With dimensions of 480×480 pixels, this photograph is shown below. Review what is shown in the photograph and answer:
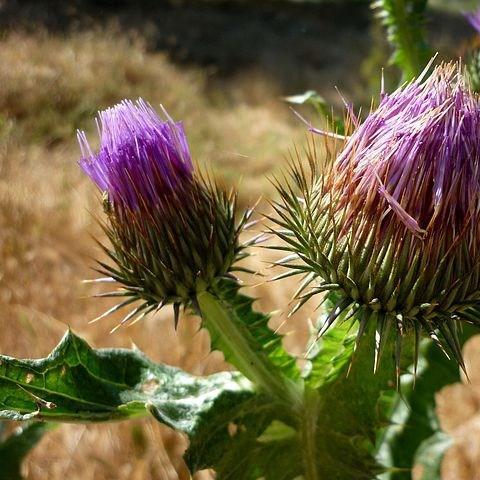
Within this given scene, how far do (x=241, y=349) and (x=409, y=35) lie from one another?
136cm

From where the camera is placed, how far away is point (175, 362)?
371cm

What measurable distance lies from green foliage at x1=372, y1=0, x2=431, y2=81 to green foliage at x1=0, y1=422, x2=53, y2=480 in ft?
6.20

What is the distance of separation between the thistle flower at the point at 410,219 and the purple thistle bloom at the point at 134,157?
0.43 metres

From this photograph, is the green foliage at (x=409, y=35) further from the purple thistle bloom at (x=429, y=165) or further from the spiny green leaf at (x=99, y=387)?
the spiny green leaf at (x=99, y=387)

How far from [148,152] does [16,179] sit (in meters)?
3.97

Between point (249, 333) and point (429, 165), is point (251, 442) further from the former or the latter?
point (429, 165)

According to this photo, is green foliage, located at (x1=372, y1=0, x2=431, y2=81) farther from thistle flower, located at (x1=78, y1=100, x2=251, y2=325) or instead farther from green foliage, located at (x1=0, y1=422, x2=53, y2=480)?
green foliage, located at (x1=0, y1=422, x2=53, y2=480)

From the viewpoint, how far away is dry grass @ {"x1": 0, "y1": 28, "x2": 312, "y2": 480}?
3.29 metres

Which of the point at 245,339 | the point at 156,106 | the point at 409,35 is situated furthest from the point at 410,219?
the point at 156,106

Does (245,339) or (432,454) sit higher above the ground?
(245,339)

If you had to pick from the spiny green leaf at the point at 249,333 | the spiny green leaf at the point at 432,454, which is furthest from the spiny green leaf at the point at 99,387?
the spiny green leaf at the point at 432,454

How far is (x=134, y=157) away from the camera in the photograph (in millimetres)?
1981

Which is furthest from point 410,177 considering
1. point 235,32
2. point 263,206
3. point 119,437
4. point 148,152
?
point 235,32

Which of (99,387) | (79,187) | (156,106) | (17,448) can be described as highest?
(99,387)
